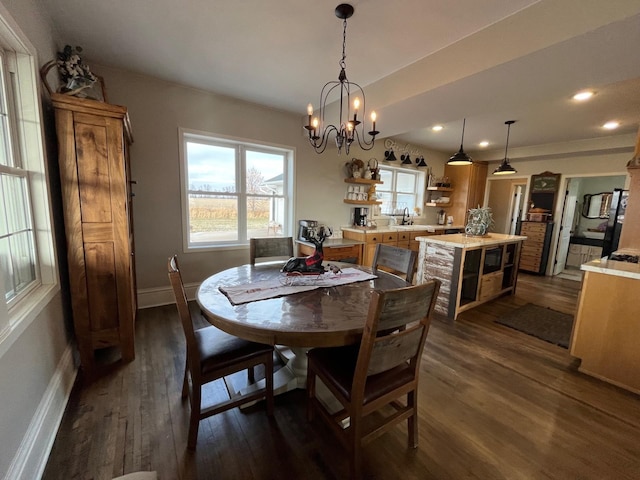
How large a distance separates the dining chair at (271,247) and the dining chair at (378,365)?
4.16ft

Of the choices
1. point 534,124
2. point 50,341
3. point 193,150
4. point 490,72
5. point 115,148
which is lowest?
point 50,341

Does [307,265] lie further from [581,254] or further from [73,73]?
[581,254]

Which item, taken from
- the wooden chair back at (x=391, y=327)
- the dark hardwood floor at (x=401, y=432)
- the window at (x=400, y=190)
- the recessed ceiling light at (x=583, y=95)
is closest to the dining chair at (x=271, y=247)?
the dark hardwood floor at (x=401, y=432)

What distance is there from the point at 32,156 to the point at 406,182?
5.34 m

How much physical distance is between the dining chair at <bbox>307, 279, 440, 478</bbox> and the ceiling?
5.54ft

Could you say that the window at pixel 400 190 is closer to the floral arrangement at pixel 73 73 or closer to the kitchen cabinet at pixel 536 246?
the kitchen cabinet at pixel 536 246

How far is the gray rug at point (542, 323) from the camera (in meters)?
2.67

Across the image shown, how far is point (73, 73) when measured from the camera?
186 centimetres

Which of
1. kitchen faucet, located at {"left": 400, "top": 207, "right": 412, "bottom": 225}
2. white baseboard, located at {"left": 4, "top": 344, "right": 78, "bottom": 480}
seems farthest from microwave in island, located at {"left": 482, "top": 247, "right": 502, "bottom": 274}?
white baseboard, located at {"left": 4, "top": 344, "right": 78, "bottom": 480}

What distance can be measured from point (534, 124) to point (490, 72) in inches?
109

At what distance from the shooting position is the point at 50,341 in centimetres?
158

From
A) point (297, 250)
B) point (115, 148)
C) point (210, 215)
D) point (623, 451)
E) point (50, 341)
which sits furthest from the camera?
point (297, 250)

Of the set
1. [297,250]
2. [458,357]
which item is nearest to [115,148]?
[297,250]

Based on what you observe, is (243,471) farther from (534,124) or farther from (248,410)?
(534,124)
